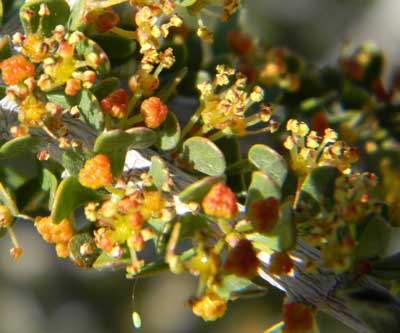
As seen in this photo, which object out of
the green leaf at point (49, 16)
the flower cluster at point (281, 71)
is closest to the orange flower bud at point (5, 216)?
the green leaf at point (49, 16)

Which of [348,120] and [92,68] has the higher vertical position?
[92,68]

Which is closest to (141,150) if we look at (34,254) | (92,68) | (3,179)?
(92,68)

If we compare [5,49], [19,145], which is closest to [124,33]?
[5,49]

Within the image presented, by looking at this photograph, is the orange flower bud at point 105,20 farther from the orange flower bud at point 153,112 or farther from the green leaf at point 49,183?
the green leaf at point 49,183

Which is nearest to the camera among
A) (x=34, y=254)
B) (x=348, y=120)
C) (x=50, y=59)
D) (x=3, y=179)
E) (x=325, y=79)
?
(x=50, y=59)

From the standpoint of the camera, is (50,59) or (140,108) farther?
(140,108)

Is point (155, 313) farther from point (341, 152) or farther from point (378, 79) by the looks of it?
point (341, 152)

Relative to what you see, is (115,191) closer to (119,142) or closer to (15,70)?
(119,142)
